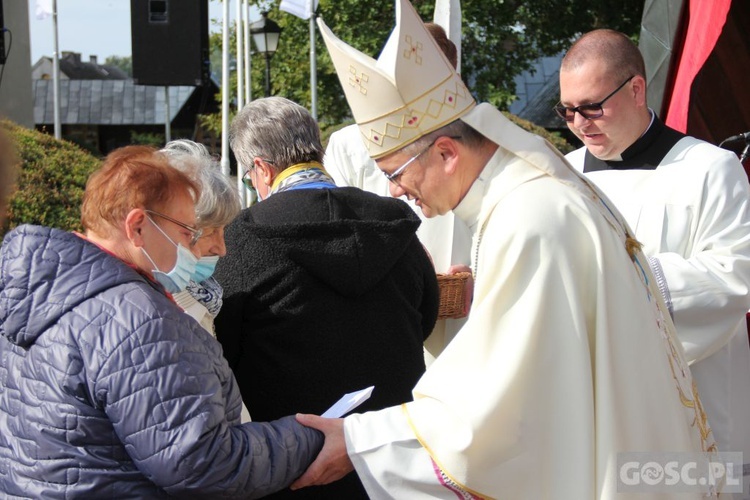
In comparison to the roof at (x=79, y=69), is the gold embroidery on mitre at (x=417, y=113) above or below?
above

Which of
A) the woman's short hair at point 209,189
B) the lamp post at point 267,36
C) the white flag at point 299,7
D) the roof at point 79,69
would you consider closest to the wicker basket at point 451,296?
the woman's short hair at point 209,189

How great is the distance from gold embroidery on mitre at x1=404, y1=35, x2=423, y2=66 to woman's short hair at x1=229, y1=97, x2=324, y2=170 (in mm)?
509

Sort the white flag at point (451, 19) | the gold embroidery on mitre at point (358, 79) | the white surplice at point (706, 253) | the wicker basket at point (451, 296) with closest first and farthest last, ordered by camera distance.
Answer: the gold embroidery on mitre at point (358, 79), the white surplice at point (706, 253), the wicker basket at point (451, 296), the white flag at point (451, 19)

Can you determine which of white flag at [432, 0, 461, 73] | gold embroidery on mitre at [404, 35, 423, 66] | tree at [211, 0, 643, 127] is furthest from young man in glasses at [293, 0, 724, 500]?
tree at [211, 0, 643, 127]

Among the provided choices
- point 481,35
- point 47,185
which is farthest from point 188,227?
point 481,35

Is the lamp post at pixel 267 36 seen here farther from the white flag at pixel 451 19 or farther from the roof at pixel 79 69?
the roof at pixel 79 69

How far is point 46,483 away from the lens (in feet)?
6.63

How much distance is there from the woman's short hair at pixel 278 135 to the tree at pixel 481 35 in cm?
1737

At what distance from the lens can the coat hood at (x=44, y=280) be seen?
2.02m

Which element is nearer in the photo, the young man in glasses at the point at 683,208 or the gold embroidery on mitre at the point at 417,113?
the gold embroidery on mitre at the point at 417,113

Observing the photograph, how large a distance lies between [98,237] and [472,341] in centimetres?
91

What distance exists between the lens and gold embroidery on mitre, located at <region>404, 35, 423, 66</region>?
241 cm

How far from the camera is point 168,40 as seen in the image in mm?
12461

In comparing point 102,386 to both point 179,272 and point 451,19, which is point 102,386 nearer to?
point 179,272
